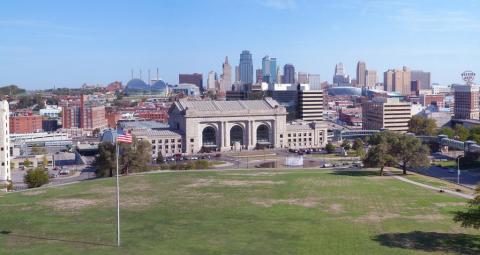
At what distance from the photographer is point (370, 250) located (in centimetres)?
3703

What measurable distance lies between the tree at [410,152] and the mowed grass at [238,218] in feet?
24.7

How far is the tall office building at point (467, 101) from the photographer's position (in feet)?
596

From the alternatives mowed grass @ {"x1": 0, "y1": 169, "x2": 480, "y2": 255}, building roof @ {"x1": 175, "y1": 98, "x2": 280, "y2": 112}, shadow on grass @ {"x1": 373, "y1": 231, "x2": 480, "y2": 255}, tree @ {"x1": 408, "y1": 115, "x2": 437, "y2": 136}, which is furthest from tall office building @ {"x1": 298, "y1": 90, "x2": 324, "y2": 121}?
shadow on grass @ {"x1": 373, "y1": 231, "x2": 480, "y2": 255}

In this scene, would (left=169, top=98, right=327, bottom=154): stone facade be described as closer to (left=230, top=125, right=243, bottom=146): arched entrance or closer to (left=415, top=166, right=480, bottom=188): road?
(left=230, top=125, right=243, bottom=146): arched entrance

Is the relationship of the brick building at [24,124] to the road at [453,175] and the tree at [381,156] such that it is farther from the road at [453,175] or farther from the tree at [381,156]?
the road at [453,175]

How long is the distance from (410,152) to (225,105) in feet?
196

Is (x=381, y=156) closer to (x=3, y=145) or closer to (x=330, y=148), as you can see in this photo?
(x=330, y=148)

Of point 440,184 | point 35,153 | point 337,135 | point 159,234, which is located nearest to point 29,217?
point 159,234

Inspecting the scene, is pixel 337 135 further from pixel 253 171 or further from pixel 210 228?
pixel 210 228

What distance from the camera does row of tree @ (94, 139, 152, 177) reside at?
76.0 meters

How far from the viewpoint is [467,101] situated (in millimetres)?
183125

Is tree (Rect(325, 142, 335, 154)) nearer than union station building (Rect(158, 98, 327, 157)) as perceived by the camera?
Yes

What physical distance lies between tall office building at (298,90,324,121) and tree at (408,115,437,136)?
99.3ft

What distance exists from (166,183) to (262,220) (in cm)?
2450
